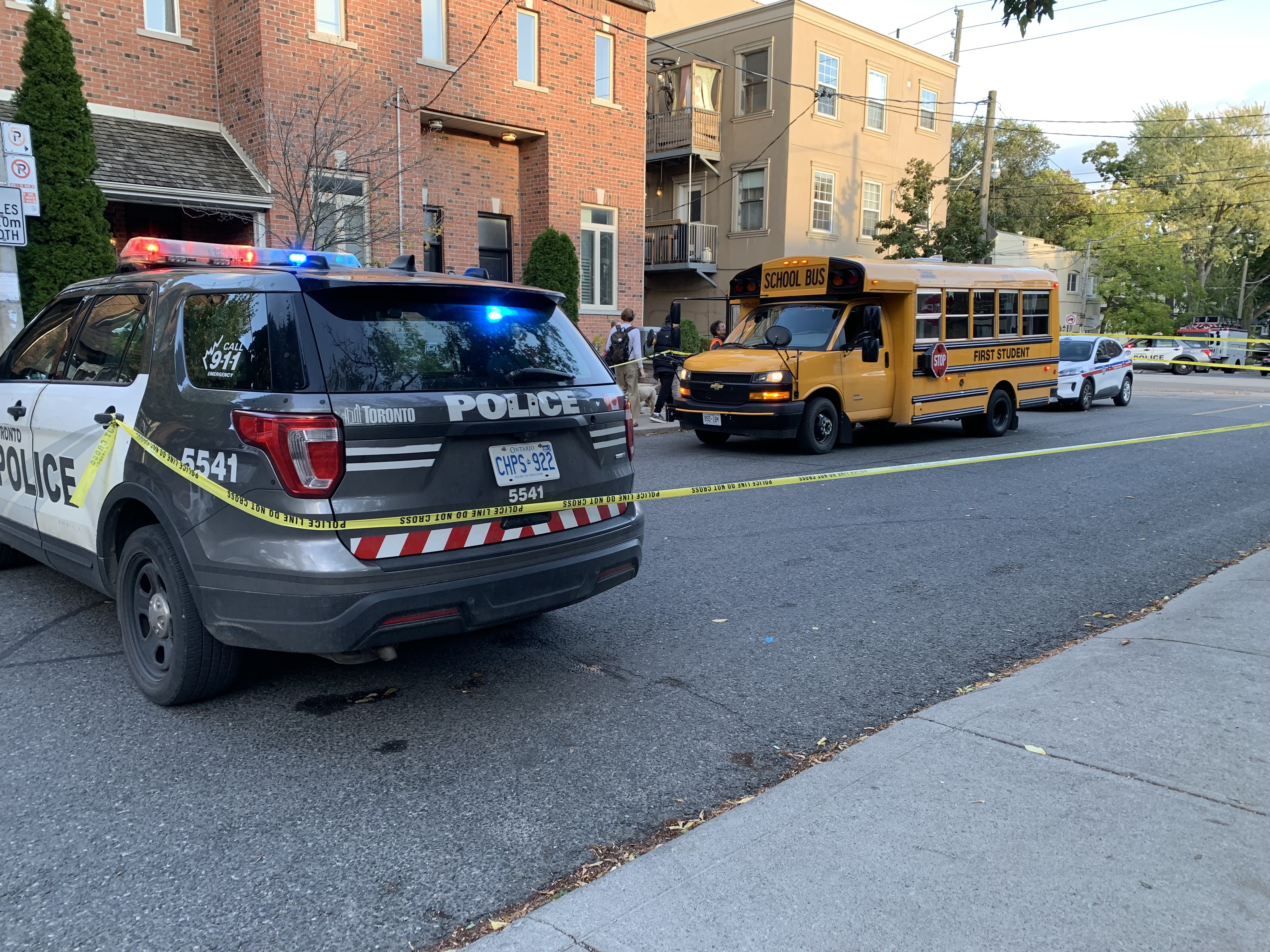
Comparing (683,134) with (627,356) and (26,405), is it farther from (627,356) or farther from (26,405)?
(26,405)

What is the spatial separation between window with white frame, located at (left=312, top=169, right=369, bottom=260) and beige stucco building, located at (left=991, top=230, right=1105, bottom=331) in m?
29.5

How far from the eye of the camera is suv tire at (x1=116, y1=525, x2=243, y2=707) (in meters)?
3.90

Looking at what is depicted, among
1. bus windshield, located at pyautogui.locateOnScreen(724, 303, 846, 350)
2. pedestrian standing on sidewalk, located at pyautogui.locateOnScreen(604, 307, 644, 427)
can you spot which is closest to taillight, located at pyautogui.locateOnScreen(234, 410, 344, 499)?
bus windshield, located at pyautogui.locateOnScreen(724, 303, 846, 350)

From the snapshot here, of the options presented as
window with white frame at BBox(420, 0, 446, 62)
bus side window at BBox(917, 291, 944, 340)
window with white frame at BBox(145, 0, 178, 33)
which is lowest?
bus side window at BBox(917, 291, 944, 340)

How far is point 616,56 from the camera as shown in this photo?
20.1 m

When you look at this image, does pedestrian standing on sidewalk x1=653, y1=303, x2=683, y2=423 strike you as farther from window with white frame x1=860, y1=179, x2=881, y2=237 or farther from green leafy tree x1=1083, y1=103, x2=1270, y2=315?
green leafy tree x1=1083, y1=103, x2=1270, y2=315

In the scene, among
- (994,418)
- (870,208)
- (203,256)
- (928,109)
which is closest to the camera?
(203,256)

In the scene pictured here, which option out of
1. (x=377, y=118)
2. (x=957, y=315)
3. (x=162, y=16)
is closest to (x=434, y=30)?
(x=377, y=118)

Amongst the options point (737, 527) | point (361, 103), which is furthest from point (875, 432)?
point (361, 103)

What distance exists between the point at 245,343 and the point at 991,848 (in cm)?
322

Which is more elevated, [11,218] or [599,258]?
[599,258]

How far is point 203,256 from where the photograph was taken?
5.40 metres

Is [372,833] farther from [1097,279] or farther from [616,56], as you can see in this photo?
[1097,279]

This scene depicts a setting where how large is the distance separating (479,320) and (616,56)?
1796cm
